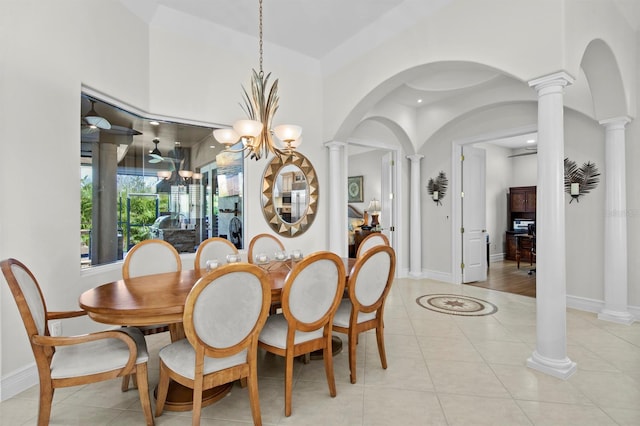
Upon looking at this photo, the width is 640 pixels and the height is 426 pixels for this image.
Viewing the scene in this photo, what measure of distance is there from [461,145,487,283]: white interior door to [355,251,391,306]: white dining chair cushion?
3613 millimetres

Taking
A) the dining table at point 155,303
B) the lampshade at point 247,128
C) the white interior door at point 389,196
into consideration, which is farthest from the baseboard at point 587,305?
the lampshade at point 247,128

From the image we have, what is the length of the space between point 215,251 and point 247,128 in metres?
1.31

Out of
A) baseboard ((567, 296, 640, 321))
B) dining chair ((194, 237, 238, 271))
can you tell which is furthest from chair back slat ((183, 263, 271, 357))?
baseboard ((567, 296, 640, 321))

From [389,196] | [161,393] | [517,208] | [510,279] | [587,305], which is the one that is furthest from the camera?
[517,208]

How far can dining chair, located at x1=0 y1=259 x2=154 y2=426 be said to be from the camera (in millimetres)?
1613

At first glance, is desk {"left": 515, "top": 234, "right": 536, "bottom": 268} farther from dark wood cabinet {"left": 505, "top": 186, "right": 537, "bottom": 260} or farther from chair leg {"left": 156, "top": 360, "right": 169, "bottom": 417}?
chair leg {"left": 156, "top": 360, "right": 169, "bottom": 417}

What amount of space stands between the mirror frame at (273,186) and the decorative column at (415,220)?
7.09 feet

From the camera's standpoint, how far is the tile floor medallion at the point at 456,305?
3.98m

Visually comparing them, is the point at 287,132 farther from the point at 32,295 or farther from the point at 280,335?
the point at 32,295

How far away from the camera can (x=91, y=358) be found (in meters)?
1.76

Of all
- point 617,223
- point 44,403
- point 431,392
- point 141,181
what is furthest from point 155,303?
point 617,223

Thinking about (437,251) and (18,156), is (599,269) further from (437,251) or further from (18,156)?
(18,156)

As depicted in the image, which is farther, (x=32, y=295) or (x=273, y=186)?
(x=273, y=186)

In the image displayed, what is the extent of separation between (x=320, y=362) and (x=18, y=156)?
9.10 feet
